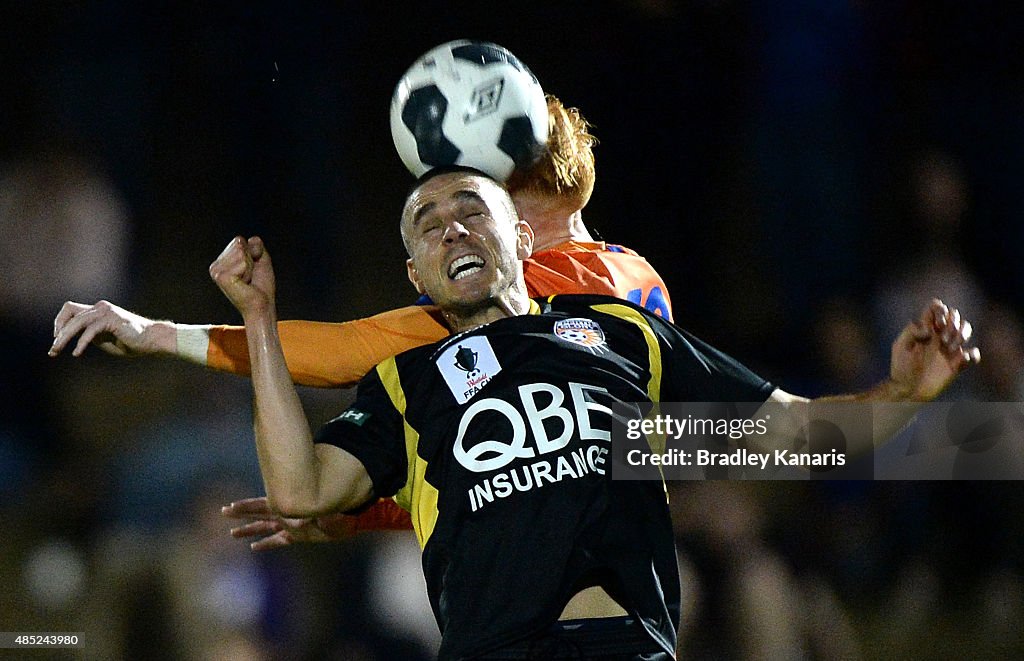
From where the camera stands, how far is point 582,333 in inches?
83.6

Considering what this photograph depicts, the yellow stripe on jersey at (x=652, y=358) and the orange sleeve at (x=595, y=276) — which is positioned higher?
the orange sleeve at (x=595, y=276)

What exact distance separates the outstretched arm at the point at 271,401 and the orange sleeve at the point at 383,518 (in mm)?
703

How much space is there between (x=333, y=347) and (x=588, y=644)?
104cm

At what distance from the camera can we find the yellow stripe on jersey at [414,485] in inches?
78.2

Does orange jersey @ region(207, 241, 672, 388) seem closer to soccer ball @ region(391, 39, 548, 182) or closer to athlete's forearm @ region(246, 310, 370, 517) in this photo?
soccer ball @ region(391, 39, 548, 182)

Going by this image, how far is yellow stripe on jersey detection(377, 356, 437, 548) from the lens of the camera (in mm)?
1986

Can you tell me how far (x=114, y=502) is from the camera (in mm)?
3777

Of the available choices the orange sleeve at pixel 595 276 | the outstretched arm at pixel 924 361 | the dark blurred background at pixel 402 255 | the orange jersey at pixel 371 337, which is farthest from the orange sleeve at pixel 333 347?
the dark blurred background at pixel 402 255

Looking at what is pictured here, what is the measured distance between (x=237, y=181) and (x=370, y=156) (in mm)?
528

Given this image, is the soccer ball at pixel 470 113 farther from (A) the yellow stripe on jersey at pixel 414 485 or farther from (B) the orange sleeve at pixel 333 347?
(A) the yellow stripe on jersey at pixel 414 485

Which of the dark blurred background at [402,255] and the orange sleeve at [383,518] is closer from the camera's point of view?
the orange sleeve at [383,518]

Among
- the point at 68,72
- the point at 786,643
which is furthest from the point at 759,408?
the point at 68,72

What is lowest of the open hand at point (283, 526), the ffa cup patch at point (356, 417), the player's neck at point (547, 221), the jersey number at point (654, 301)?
the open hand at point (283, 526)

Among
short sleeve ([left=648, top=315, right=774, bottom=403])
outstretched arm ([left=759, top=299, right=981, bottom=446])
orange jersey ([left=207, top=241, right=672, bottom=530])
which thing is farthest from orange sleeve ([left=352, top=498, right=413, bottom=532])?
outstretched arm ([left=759, top=299, right=981, bottom=446])
